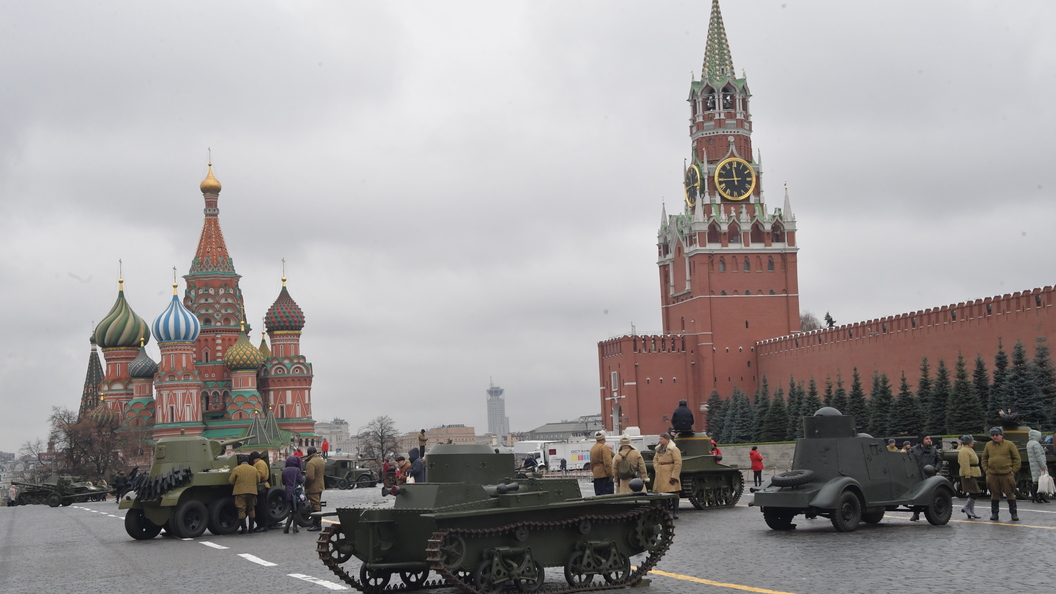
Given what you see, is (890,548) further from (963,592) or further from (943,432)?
(943,432)

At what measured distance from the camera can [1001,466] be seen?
523 inches

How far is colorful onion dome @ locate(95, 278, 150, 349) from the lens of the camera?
86.2 m

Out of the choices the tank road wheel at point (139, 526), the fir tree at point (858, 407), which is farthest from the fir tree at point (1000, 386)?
the tank road wheel at point (139, 526)

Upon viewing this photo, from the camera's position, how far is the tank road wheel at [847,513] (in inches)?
512

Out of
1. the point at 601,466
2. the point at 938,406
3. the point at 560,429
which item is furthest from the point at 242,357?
the point at 560,429

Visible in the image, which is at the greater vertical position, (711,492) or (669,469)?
(669,469)

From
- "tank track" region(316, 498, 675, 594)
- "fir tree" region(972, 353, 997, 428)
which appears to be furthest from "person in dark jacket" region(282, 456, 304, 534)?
"fir tree" region(972, 353, 997, 428)

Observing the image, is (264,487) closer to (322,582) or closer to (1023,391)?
(322,582)

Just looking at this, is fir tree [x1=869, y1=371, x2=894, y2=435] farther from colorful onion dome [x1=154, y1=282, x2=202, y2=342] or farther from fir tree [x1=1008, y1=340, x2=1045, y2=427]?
colorful onion dome [x1=154, y1=282, x2=202, y2=342]

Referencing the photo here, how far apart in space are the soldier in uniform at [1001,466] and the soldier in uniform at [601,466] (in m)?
4.64

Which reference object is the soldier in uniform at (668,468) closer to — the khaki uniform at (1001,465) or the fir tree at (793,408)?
the khaki uniform at (1001,465)

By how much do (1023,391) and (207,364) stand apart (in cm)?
5931

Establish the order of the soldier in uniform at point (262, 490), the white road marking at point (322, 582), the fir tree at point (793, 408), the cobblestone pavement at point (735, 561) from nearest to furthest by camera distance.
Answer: the cobblestone pavement at point (735, 561), the white road marking at point (322, 582), the soldier in uniform at point (262, 490), the fir tree at point (793, 408)

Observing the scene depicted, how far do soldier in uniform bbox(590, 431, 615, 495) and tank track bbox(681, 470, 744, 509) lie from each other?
8.24 ft
